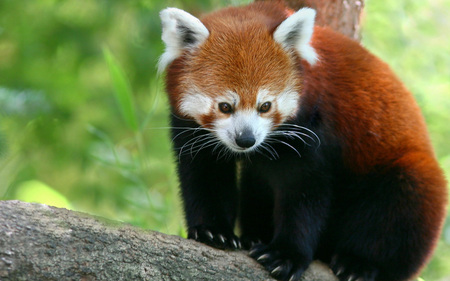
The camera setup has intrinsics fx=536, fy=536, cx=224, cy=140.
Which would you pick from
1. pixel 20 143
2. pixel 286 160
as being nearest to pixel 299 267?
pixel 286 160

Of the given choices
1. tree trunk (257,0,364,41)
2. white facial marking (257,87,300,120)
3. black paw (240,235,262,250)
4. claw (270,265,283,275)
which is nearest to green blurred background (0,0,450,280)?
black paw (240,235,262,250)

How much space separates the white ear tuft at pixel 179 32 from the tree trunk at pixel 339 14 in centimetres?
140

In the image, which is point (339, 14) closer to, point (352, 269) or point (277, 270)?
point (352, 269)

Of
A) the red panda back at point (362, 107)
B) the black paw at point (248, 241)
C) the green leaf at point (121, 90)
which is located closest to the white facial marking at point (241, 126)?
the red panda back at point (362, 107)

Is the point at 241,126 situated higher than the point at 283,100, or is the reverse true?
the point at 283,100

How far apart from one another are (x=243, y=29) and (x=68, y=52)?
2.63 meters

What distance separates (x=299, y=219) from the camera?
3.09m

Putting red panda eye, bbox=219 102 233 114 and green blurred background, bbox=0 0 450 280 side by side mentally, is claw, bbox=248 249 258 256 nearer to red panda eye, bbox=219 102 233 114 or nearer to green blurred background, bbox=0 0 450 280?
red panda eye, bbox=219 102 233 114

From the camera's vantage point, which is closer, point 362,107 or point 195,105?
point 195,105

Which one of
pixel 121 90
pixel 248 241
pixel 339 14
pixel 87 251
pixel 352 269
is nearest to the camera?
pixel 87 251

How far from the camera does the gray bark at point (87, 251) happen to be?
86.5 inches

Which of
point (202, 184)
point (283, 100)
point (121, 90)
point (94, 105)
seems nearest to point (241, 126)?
point (283, 100)

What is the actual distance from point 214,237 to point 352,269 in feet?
2.82

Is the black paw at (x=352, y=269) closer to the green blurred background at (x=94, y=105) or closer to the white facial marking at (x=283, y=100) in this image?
the white facial marking at (x=283, y=100)
